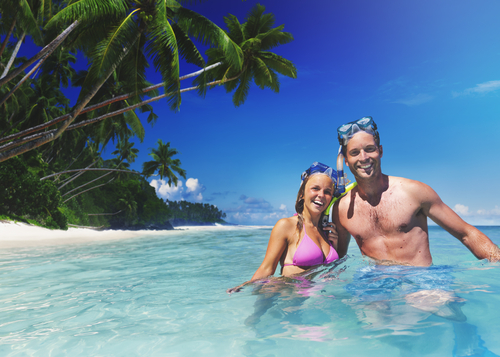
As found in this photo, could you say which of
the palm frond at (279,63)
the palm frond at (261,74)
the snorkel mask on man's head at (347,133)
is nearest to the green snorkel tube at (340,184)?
the snorkel mask on man's head at (347,133)

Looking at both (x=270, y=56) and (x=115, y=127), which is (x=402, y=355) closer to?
(x=270, y=56)

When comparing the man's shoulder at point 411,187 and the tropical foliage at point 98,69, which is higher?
the tropical foliage at point 98,69

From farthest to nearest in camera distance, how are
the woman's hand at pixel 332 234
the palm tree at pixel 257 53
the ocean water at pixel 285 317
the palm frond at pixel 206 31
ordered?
the palm tree at pixel 257 53
the palm frond at pixel 206 31
the woman's hand at pixel 332 234
the ocean water at pixel 285 317

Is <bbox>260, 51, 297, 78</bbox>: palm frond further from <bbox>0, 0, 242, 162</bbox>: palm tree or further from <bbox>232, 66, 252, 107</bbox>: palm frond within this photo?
<bbox>0, 0, 242, 162</bbox>: palm tree

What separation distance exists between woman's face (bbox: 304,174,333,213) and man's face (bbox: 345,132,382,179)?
32cm

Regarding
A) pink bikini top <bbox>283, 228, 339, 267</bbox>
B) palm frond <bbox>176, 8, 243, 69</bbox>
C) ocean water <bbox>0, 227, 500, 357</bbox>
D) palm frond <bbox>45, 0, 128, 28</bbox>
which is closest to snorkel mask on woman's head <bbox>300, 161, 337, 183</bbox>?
pink bikini top <bbox>283, 228, 339, 267</bbox>

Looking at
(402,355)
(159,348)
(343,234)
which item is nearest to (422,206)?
(343,234)

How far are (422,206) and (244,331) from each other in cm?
208

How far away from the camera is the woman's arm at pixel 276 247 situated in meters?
2.95

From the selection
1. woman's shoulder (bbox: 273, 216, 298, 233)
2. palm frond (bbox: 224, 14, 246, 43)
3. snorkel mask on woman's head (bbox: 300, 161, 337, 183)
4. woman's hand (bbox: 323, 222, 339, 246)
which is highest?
palm frond (bbox: 224, 14, 246, 43)

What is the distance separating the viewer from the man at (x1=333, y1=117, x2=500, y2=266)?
2.79 m

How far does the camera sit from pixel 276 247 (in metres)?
3.06

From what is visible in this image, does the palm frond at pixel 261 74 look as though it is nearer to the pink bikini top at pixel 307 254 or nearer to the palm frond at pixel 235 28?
the palm frond at pixel 235 28

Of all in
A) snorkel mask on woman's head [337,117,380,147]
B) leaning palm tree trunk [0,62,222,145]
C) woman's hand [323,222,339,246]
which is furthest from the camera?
leaning palm tree trunk [0,62,222,145]
